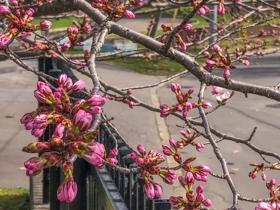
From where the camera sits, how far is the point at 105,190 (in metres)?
3.06

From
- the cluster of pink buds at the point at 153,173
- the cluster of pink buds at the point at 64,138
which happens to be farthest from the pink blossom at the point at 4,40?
the cluster of pink buds at the point at 153,173

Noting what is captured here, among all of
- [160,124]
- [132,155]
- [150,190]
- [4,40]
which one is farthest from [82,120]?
[160,124]

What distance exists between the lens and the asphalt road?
8.66 metres

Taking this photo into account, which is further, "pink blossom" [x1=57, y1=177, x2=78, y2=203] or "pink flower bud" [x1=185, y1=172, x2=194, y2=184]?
"pink flower bud" [x1=185, y1=172, x2=194, y2=184]

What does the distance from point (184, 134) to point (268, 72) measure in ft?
58.0

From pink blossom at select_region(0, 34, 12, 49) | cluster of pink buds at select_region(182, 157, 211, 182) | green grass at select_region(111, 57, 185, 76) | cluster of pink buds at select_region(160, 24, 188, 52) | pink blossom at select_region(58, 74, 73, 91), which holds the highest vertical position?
green grass at select_region(111, 57, 185, 76)

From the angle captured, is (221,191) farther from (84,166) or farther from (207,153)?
(84,166)

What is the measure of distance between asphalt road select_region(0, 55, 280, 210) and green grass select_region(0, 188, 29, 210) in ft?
1.52

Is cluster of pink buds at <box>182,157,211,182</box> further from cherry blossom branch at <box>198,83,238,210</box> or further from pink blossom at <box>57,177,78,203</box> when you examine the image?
pink blossom at <box>57,177,78,203</box>

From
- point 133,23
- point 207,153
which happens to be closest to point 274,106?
point 207,153

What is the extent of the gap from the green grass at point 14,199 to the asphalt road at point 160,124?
18.3 inches

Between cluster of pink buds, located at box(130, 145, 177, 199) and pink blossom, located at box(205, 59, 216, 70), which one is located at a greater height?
pink blossom, located at box(205, 59, 216, 70)

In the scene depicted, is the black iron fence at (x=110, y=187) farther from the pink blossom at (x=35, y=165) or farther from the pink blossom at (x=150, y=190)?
the pink blossom at (x=35, y=165)

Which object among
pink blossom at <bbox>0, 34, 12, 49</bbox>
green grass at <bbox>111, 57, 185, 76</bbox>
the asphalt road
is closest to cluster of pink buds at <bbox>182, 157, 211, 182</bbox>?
pink blossom at <bbox>0, 34, 12, 49</bbox>
